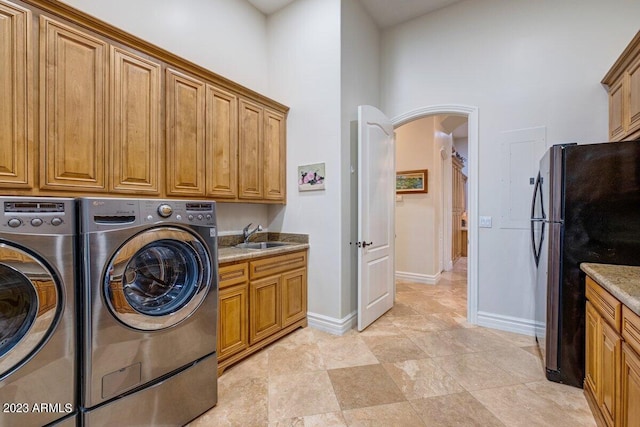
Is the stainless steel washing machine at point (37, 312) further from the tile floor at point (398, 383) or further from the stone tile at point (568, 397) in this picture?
the stone tile at point (568, 397)

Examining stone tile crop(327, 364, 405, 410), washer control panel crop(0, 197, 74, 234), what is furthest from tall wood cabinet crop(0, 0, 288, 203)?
stone tile crop(327, 364, 405, 410)

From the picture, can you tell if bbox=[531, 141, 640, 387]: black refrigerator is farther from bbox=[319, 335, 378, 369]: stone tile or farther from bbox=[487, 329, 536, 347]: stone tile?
bbox=[319, 335, 378, 369]: stone tile

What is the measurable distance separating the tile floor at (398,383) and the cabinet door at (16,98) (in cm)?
169

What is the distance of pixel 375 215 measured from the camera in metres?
3.09

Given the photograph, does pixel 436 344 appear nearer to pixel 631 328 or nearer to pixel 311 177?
pixel 631 328

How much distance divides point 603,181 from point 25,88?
11.3 feet

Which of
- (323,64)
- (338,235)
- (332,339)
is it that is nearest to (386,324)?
(332,339)

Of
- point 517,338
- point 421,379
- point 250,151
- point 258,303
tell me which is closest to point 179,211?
point 258,303

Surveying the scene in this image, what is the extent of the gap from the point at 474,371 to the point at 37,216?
9.32ft

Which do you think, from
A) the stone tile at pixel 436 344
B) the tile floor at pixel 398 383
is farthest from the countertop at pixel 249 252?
the stone tile at pixel 436 344

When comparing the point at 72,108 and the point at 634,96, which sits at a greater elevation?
the point at 634,96

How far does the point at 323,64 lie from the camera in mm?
2965

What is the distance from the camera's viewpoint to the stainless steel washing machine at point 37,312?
116 cm

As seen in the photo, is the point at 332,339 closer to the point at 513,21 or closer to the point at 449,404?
the point at 449,404
